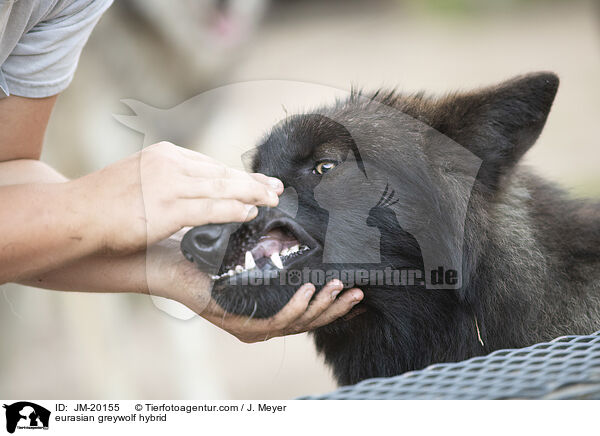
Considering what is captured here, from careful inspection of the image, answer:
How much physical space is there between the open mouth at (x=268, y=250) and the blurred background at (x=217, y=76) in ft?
2.61

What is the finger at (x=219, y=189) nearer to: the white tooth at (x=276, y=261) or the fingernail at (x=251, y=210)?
the fingernail at (x=251, y=210)

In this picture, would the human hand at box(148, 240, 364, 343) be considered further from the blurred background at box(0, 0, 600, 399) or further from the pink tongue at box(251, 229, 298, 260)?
the blurred background at box(0, 0, 600, 399)

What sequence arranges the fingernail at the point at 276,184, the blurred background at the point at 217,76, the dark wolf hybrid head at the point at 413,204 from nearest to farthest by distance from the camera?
the fingernail at the point at 276,184
the dark wolf hybrid head at the point at 413,204
the blurred background at the point at 217,76

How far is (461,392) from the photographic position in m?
1.35

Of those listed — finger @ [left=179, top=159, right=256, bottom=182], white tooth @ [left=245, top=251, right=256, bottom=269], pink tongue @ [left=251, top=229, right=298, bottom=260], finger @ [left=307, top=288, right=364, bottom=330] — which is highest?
finger @ [left=179, top=159, right=256, bottom=182]

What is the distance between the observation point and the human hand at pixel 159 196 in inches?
58.9

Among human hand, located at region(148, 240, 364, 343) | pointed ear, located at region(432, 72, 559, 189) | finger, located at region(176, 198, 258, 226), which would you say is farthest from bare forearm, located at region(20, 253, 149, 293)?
pointed ear, located at region(432, 72, 559, 189)

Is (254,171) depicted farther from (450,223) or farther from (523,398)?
(523,398)

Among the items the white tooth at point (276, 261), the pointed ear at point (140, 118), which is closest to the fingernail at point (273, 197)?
the white tooth at point (276, 261)

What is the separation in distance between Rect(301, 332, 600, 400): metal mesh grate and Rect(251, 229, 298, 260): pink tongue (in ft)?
1.35

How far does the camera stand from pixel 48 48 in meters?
1.91

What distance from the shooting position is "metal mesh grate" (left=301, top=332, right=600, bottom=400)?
1322mm
